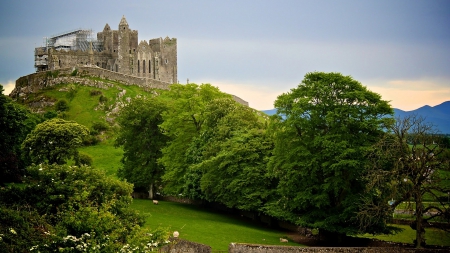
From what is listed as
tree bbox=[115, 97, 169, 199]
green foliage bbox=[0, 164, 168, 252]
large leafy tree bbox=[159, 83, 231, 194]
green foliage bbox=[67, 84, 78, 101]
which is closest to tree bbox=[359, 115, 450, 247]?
green foliage bbox=[0, 164, 168, 252]

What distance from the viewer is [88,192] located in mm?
36219

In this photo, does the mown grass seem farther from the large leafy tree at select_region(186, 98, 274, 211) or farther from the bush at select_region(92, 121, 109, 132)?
the bush at select_region(92, 121, 109, 132)

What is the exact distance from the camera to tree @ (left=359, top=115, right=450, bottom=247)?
39500 mm

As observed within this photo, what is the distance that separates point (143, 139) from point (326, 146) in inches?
1230

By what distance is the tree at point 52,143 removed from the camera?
190 feet

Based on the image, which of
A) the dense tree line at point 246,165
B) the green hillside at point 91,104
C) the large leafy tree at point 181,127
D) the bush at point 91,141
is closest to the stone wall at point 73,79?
the green hillside at point 91,104

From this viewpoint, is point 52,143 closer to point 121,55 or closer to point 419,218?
point 419,218

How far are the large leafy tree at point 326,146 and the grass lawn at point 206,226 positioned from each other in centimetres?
330

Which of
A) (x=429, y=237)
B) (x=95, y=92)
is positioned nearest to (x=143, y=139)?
(x=429, y=237)

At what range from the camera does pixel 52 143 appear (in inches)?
2297

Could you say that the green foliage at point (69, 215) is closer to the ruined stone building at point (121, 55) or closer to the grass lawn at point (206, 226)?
the grass lawn at point (206, 226)

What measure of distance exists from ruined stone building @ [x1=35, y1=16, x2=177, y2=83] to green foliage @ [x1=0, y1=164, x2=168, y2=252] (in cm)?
8179

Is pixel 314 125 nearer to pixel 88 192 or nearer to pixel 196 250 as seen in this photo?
pixel 196 250

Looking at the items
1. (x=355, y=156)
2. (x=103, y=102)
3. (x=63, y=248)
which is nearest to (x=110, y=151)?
(x=103, y=102)
